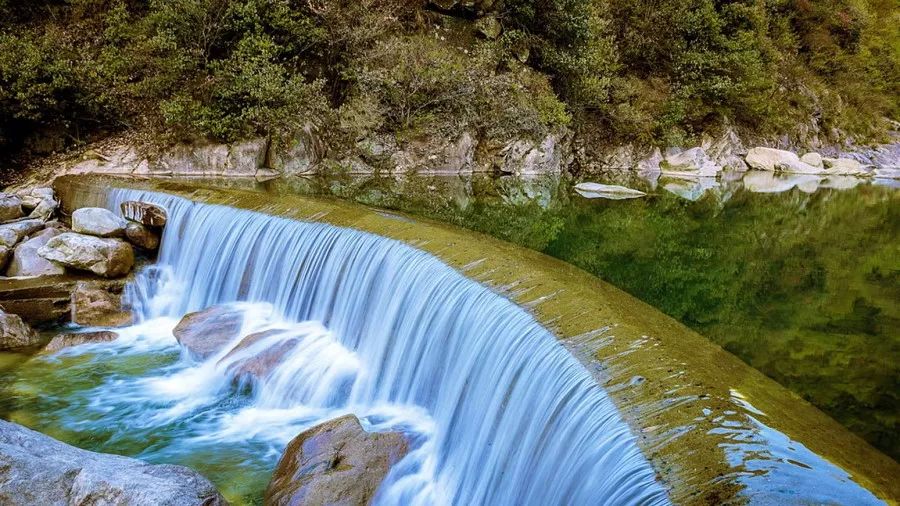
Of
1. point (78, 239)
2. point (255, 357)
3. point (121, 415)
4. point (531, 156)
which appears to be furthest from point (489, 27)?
point (121, 415)

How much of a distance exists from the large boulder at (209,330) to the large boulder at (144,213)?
7.85ft

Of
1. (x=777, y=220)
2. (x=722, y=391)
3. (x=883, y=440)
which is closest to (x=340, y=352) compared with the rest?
(x=722, y=391)

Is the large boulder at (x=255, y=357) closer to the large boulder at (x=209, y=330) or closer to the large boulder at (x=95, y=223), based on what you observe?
the large boulder at (x=209, y=330)

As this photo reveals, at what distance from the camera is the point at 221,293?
8.16 metres

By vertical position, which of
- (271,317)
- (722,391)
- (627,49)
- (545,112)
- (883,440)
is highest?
(627,49)

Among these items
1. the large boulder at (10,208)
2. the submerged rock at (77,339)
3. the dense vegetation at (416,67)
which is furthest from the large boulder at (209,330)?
the dense vegetation at (416,67)

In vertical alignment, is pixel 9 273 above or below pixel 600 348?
below

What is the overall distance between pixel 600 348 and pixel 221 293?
621 cm

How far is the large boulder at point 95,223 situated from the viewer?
851cm

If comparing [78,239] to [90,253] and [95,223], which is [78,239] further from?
[95,223]

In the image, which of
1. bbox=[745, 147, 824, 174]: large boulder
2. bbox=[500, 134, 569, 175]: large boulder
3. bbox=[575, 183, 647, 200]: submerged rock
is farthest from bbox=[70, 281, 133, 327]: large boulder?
bbox=[745, 147, 824, 174]: large boulder

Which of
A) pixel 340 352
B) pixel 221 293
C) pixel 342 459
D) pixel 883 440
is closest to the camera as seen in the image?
pixel 883 440

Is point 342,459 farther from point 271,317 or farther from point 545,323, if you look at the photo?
point 271,317

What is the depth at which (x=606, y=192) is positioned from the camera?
47.9 ft
